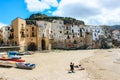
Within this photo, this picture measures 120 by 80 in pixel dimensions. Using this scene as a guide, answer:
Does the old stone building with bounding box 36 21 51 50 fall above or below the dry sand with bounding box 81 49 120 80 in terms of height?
above

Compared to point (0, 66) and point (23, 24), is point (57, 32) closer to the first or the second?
point (23, 24)

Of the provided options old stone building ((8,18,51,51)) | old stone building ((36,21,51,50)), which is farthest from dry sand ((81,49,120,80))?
old stone building ((36,21,51,50))

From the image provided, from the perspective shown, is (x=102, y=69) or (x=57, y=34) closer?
(x=102, y=69)

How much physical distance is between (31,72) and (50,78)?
5.12m

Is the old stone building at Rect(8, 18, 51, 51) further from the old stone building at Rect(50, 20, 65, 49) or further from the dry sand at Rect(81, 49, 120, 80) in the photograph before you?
the dry sand at Rect(81, 49, 120, 80)

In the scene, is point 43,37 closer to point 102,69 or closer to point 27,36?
point 27,36

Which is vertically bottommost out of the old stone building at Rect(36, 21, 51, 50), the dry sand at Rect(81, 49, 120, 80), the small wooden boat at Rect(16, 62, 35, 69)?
the dry sand at Rect(81, 49, 120, 80)

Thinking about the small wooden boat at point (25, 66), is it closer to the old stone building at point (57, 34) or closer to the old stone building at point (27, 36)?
the old stone building at point (27, 36)

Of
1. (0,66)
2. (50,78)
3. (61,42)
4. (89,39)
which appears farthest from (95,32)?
(50,78)

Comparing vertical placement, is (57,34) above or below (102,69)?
above

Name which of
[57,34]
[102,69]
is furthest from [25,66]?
[57,34]

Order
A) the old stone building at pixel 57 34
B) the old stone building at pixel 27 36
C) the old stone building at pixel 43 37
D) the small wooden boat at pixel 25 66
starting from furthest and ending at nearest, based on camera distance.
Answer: the old stone building at pixel 57 34, the old stone building at pixel 43 37, the old stone building at pixel 27 36, the small wooden boat at pixel 25 66

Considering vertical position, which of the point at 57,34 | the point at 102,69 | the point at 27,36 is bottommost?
the point at 102,69

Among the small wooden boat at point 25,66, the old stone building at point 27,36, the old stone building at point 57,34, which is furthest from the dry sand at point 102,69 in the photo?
the old stone building at point 57,34
